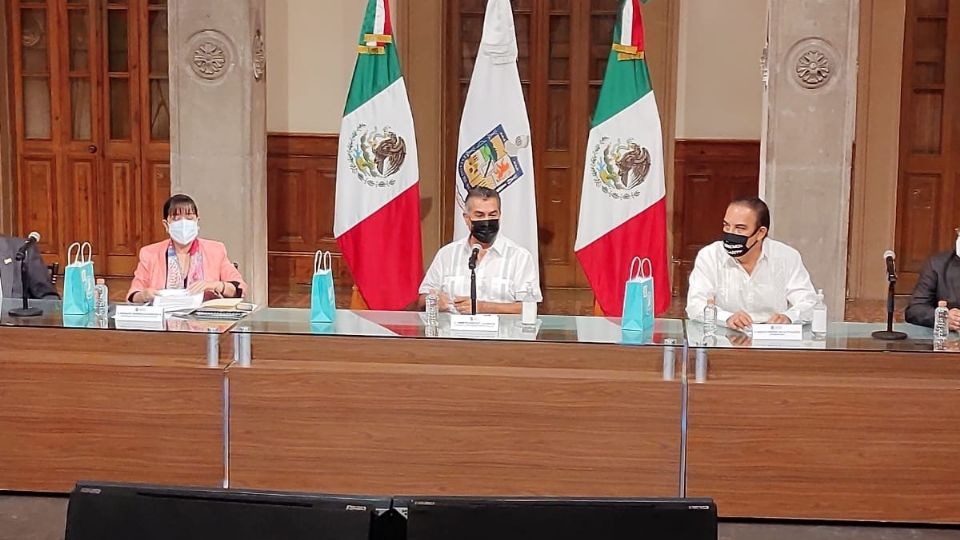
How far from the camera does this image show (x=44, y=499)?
12.2 ft

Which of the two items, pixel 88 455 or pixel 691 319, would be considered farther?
pixel 691 319

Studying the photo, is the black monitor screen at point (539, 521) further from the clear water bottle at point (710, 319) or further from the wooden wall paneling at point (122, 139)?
the wooden wall paneling at point (122, 139)

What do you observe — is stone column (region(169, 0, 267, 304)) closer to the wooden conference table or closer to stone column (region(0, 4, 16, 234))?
stone column (region(0, 4, 16, 234))

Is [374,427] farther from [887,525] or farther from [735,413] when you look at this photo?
[887,525]

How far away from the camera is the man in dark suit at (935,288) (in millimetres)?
4316

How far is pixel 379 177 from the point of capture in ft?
20.1

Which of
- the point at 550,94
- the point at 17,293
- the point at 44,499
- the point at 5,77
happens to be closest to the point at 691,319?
the point at 44,499

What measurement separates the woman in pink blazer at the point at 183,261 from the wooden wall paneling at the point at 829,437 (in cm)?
201

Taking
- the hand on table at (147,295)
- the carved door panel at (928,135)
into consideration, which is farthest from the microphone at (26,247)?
the carved door panel at (928,135)

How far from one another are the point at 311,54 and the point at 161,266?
10.7 ft

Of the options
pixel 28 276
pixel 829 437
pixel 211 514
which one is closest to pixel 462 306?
pixel 829 437

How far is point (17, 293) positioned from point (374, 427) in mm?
1853

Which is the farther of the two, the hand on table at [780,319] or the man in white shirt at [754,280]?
the man in white shirt at [754,280]

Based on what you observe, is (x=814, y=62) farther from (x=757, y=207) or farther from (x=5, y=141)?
(x=5, y=141)
